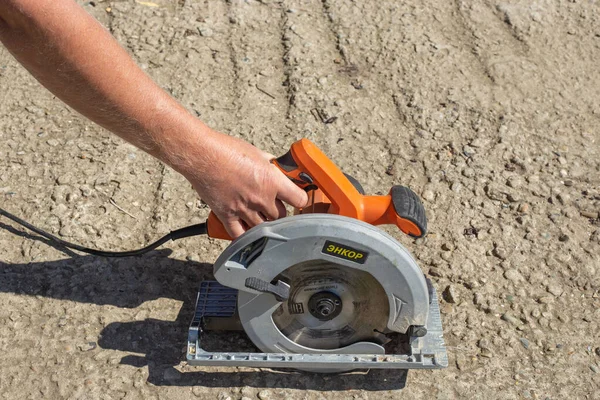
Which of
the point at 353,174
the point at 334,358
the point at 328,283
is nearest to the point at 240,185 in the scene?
the point at 328,283

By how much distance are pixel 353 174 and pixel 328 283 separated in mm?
1122

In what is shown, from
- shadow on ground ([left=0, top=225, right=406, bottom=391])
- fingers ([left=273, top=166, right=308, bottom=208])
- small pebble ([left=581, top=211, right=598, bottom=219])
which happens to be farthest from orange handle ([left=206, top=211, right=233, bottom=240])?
small pebble ([left=581, top=211, right=598, bottom=219])

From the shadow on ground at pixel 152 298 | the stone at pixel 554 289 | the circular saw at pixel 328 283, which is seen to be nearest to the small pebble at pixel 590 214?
the stone at pixel 554 289

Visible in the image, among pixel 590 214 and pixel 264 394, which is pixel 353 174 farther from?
pixel 264 394

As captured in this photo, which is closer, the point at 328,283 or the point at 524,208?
the point at 328,283

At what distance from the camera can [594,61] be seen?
3873 mm

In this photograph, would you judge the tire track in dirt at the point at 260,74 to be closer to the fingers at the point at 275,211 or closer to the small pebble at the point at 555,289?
the fingers at the point at 275,211

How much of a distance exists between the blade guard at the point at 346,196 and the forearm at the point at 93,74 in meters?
0.32

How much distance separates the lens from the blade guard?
2125 millimetres

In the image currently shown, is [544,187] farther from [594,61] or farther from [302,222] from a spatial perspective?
[302,222]

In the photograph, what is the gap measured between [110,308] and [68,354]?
246 millimetres

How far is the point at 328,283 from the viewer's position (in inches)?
86.7

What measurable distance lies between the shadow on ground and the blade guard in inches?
26.1

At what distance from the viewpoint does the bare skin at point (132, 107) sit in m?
1.79
